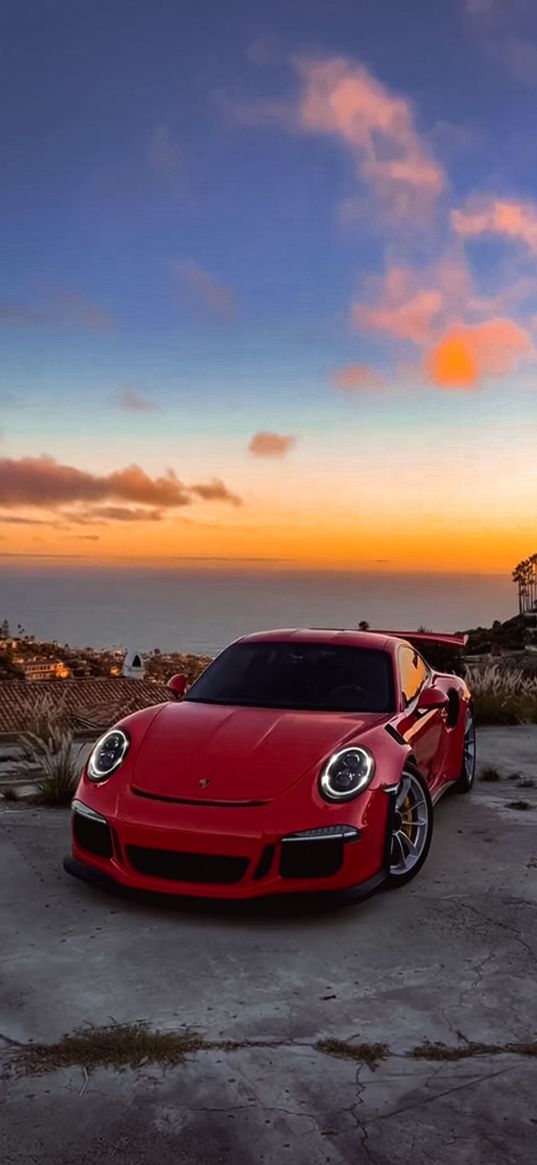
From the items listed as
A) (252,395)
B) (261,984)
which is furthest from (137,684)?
(261,984)

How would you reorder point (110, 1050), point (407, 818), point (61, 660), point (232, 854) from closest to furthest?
1. point (110, 1050)
2. point (232, 854)
3. point (407, 818)
4. point (61, 660)

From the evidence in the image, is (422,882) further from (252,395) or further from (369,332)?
(252,395)

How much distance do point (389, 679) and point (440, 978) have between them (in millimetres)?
2322

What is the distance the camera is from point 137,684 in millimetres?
31141

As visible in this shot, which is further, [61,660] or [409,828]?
[61,660]

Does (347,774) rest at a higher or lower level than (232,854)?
higher

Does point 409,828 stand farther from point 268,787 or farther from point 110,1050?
point 110,1050

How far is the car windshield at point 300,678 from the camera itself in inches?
215

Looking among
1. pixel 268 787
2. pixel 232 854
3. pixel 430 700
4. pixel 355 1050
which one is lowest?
pixel 355 1050

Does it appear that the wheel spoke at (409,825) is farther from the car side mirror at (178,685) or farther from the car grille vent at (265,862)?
the car side mirror at (178,685)

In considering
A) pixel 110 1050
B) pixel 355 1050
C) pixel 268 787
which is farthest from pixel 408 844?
pixel 110 1050

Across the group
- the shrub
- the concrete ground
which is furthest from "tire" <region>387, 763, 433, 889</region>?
the shrub

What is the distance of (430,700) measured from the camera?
5570 mm

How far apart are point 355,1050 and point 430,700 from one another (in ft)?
9.48
